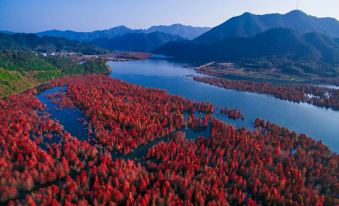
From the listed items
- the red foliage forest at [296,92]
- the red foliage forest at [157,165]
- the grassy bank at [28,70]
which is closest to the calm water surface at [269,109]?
the red foliage forest at [296,92]

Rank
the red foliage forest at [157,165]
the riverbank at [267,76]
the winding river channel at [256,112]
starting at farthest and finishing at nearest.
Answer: the riverbank at [267,76], the winding river channel at [256,112], the red foliage forest at [157,165]

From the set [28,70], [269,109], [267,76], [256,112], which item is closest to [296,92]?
[269,109]

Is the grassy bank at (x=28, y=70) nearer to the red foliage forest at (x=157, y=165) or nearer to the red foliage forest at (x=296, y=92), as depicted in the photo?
the red foliage forest at (x=157, y=165)

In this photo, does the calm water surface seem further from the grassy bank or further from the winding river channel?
the grassy bank

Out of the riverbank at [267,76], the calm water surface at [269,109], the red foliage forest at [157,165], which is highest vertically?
the riverbank at [267,76]

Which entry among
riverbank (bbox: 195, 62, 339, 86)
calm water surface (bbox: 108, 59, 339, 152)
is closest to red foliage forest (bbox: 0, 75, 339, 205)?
calm water surface (bbox: 108, 59, 339, 152)

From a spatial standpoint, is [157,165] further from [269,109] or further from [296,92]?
[296,92]

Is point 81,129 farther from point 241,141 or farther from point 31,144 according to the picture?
point 241,141
